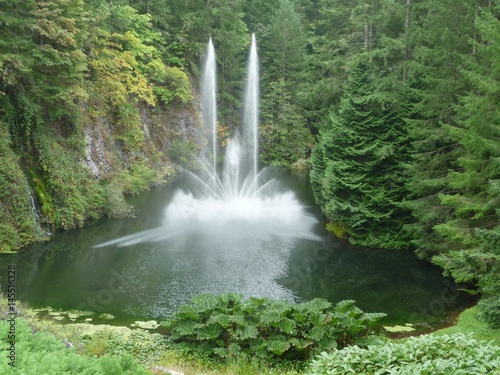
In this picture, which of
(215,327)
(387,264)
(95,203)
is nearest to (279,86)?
(95,203)

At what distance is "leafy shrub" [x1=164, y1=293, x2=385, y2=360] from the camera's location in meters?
8.63

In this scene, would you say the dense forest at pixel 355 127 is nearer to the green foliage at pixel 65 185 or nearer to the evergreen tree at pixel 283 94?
the green foliage at pixel 65 185

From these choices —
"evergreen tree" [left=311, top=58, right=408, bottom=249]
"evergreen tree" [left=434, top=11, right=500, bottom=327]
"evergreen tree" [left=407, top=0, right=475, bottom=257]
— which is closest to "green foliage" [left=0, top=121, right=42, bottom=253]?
"evergreen tree" [left=311, top=58, right=408, bottom=249]

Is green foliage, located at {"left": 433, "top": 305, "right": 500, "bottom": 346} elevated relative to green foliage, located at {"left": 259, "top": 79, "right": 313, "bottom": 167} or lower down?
lower down

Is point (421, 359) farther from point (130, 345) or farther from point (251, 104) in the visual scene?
point (251, 104)

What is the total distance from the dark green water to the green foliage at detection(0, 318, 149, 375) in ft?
19.7

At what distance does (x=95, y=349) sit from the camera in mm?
8344

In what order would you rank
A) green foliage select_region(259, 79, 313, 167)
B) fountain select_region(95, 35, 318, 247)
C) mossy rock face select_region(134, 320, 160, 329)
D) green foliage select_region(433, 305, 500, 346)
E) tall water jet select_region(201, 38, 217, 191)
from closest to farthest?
green foliage select_region(433, 305, 500, 346) < mossy rock face select_region(134, 320, 160, 329) < fountain select_region(95, 35, 318, 247) < tall water jet select_region(201, 38, 217, 191) < green foliage select_region(259, 79, 313, 167)

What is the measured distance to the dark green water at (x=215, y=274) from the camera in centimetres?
1227

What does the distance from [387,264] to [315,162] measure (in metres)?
7.40

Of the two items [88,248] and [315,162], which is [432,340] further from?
[315,162]

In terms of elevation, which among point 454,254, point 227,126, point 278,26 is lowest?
point 454,254

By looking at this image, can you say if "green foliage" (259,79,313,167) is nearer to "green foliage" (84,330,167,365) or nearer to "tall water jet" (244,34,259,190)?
"tall water jet" (244,34,259,190)

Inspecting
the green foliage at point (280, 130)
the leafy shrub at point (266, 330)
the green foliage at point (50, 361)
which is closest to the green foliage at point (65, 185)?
the leafy shrub at point (266, 330)
